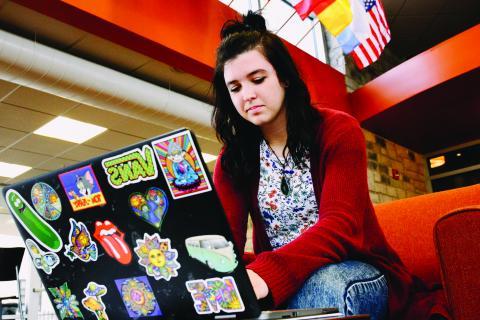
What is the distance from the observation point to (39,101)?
4.91 meters

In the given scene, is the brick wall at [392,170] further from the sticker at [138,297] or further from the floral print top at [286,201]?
the sticker at [138,297]

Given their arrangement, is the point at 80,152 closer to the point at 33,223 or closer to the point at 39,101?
the point at 39,101

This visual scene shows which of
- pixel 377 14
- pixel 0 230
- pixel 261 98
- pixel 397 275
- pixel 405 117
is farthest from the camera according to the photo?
pixel 0 230

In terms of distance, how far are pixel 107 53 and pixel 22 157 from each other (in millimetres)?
2925

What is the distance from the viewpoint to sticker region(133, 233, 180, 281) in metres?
0.52

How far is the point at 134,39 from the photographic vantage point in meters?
3.32

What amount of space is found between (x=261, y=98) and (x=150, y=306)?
49 centimetres

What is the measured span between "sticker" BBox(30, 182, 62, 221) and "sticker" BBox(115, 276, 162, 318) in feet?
0.42

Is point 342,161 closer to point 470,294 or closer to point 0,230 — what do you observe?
point 470,294

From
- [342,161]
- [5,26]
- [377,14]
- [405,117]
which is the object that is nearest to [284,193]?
[342,161]

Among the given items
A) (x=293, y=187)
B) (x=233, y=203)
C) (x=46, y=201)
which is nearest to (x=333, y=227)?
(x=293, y=187)

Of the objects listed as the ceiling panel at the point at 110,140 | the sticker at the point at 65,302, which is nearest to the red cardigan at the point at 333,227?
the sticker at the point at 65,302

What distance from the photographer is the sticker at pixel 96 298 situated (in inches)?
23.4

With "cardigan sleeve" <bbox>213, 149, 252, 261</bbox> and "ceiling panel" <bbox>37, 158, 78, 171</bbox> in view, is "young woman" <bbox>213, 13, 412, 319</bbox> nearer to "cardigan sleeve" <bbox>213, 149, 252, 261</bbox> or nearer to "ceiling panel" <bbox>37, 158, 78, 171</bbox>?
"cardigan sleeve" <bbox>213, 149, 252, 261</bbox>
